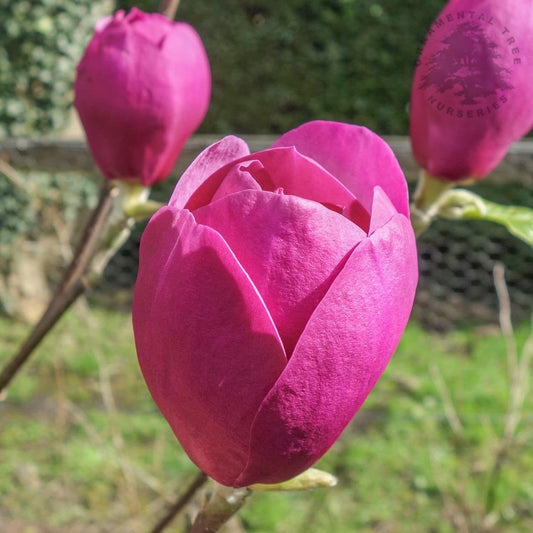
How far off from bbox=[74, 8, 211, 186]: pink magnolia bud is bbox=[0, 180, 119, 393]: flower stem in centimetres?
5

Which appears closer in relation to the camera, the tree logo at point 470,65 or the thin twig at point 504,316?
the tree logo at point 470,65

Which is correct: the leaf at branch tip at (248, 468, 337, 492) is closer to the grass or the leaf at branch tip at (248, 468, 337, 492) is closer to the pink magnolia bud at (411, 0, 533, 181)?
the pink magnolia bud at (411, 0, 533, 181)

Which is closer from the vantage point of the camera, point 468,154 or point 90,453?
point 468,154

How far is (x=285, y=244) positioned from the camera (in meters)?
0.24

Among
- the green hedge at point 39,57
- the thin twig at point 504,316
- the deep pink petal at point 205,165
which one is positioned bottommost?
the green hedge at point 39,57

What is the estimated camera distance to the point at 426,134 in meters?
0.41

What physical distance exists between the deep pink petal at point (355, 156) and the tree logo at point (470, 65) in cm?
11

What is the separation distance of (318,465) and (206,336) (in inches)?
69.5

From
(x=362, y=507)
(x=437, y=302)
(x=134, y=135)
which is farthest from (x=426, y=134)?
(x=437, y=302)

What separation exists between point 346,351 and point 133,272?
124 inches

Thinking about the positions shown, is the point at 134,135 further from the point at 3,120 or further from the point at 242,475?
the point at 3,120

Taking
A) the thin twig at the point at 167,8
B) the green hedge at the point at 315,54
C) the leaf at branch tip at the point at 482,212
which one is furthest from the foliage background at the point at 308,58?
the leaf at branch tip at the point at 482,212

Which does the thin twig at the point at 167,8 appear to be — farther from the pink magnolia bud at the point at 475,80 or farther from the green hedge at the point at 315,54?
the green hedge at the point at 315,54

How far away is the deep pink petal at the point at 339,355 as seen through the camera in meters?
0.24
